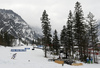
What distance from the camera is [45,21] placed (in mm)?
34281

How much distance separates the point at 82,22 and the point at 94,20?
11.0 feet

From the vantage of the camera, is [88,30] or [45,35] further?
[45,35]

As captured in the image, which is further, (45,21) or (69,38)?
(45,21)

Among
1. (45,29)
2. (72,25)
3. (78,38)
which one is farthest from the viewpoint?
(45,29)

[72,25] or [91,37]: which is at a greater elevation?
[72,25]

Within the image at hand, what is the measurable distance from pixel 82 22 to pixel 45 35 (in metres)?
12.7

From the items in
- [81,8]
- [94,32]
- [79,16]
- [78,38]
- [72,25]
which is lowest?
[78,38]

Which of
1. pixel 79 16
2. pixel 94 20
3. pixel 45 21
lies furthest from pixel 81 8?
pixel 45 21

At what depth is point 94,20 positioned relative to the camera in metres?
28.2

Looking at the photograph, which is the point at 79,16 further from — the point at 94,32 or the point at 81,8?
the point at 94,32

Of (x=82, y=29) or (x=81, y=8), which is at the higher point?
(x=81, y=8)

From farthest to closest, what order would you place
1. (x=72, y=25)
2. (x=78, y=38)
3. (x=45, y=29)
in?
(x=45, y=29), (x=72, y=25), (x=78, y=38)

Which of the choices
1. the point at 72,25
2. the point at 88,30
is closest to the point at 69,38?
the point at 72,25

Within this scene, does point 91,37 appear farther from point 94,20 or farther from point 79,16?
point 79,16
